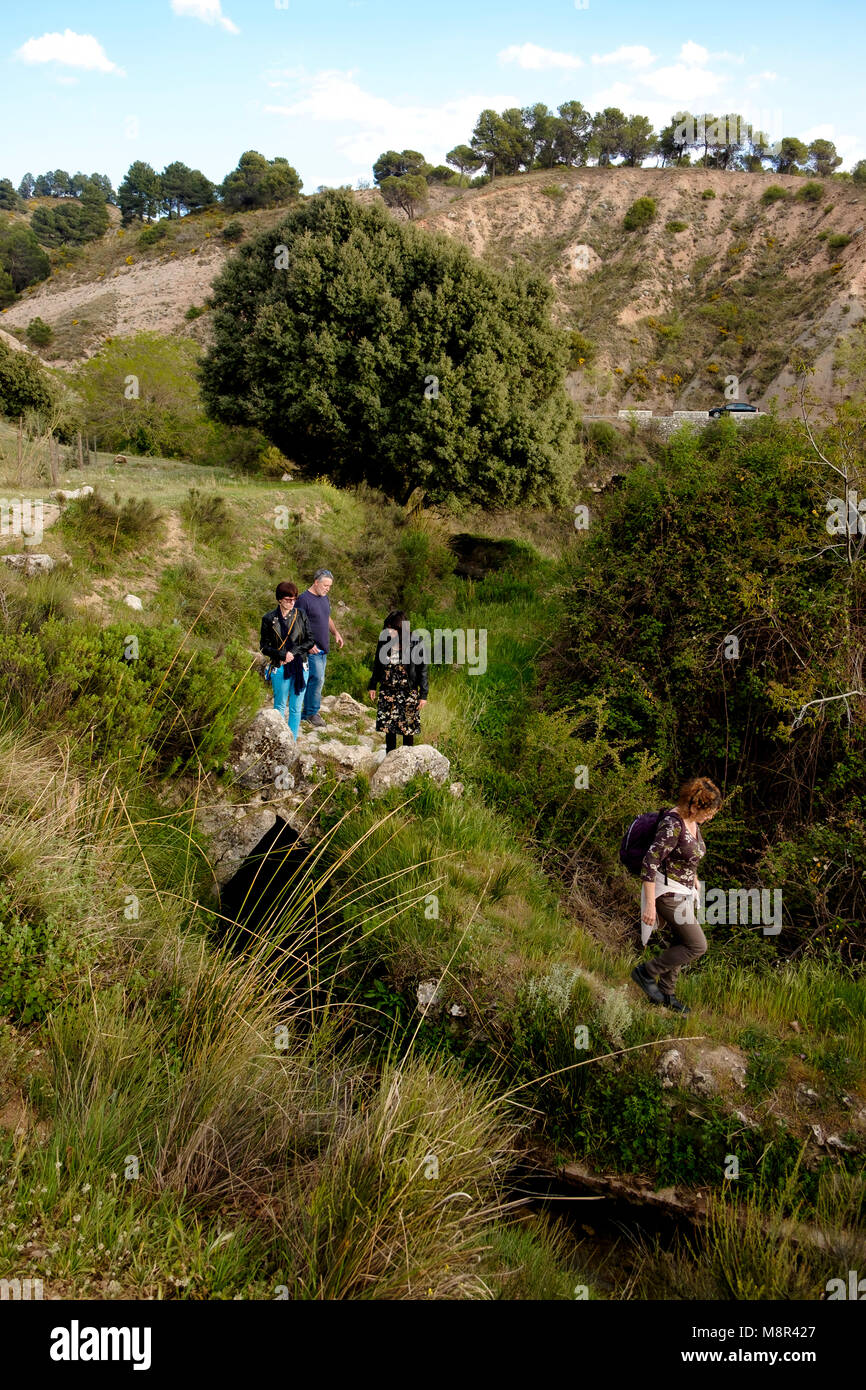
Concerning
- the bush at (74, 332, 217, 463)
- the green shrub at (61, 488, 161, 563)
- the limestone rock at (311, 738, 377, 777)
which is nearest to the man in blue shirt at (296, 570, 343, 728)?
the limestone rock at (311, 738, 377, 777)

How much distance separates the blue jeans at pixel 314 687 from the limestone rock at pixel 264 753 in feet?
4.06

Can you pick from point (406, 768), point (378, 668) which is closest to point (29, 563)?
point (378, 668)

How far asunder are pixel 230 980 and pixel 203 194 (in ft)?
261

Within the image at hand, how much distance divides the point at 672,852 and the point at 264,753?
12.8 ft

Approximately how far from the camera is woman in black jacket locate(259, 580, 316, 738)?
7840 millimetres

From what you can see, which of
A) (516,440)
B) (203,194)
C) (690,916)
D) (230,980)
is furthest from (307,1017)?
(203,194)

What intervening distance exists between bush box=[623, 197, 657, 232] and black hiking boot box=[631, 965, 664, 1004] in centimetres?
5625

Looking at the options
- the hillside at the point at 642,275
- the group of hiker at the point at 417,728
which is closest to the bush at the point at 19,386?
the group of hiker at the point at 417,728

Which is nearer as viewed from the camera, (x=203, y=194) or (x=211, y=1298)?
(x=211, y=1298)

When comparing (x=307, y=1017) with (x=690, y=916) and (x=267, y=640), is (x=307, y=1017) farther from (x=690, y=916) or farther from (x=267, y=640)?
(x=267, y=640)

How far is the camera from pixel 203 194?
6725 centimetres

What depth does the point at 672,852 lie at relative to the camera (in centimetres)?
495
